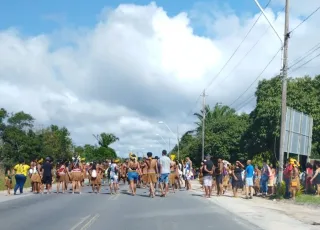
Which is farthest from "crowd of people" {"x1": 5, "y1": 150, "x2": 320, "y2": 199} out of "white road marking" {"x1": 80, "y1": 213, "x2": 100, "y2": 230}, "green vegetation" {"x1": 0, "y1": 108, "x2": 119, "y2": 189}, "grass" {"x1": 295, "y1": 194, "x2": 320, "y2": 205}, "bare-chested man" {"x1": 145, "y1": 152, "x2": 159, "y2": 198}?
"green vegetation" {"x1": 0, "y1": 108, "x2": 119, "y2": 189}

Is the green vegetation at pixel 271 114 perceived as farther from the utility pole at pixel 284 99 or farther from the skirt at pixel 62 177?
the skirt at pixel 62 177

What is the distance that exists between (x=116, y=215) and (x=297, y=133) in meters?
11.3

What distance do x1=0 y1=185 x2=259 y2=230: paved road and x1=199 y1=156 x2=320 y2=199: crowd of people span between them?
10.3 ft

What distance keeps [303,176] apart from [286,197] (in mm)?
4590

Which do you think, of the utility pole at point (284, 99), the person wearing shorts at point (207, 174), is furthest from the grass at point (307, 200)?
the person wearing shorts at point (207, 174)

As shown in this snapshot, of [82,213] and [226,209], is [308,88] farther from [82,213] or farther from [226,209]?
[82,213]

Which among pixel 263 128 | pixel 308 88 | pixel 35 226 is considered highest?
pixel 308 88

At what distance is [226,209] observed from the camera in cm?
1797

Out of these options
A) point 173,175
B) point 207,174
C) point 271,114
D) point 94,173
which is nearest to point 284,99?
point 207,174

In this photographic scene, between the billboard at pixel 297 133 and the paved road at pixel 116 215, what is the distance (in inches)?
209

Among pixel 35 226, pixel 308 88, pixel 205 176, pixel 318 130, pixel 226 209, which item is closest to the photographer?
pixel 35 226

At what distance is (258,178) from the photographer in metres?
27.4

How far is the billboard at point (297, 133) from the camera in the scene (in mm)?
23016

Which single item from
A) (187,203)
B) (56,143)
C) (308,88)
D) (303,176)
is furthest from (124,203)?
(56,143)
